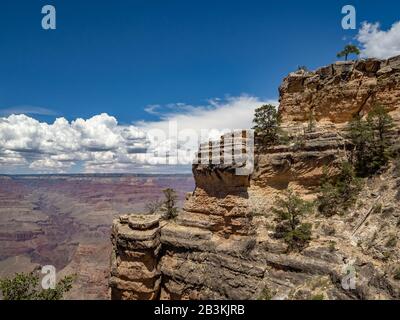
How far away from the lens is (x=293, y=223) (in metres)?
28.8

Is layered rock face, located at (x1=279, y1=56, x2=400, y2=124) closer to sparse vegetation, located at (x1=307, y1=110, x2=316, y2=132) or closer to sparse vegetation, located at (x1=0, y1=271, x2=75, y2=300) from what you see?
sparse vegetation, located at (x1=307, y1=110, x2=316, y2=132)

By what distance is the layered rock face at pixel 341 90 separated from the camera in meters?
35.0

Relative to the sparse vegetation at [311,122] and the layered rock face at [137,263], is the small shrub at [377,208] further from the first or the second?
the layered rock face at [137,263]

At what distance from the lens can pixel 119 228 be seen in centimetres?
3083

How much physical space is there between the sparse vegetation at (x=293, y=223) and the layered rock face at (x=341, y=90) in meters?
12.6

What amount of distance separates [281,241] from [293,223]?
6.94 ft

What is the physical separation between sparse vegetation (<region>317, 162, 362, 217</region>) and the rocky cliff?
2.68 feet

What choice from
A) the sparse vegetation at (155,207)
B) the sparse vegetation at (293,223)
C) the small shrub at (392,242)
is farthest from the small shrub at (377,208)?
the sparse vegetation at (155,207)

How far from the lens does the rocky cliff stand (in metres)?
23.0

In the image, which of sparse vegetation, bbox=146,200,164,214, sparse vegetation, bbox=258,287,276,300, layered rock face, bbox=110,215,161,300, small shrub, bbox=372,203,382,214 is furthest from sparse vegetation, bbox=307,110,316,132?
sparse vegetation, bbox=146,200,164,214

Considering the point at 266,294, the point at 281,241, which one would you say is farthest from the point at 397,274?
the point at 281,241

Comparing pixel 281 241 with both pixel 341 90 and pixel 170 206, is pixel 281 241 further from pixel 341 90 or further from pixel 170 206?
pixel 341 90
